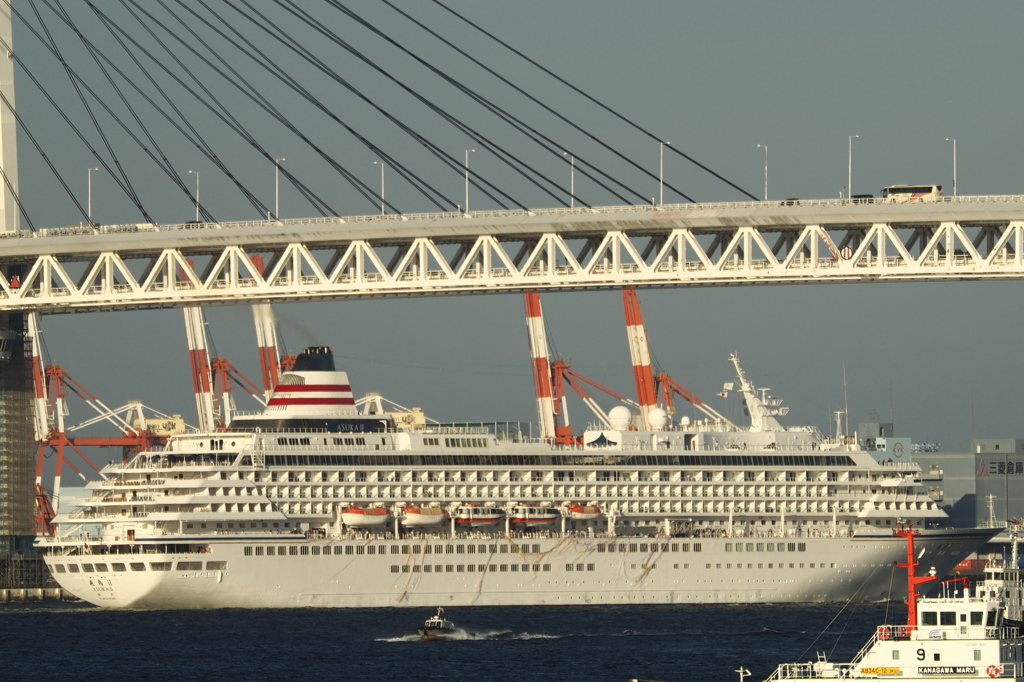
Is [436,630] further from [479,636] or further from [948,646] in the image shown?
[948,646]

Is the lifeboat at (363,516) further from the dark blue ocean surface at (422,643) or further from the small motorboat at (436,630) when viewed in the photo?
the small motorboat at (436,630)

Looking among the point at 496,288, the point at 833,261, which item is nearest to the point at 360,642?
the point at 496,288

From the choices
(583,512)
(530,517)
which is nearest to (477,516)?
(530,517)

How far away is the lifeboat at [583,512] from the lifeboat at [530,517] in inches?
26.8

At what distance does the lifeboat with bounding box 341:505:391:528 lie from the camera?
6381 cm

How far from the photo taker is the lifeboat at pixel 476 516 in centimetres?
6488

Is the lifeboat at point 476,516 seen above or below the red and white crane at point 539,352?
below

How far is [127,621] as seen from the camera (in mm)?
58344

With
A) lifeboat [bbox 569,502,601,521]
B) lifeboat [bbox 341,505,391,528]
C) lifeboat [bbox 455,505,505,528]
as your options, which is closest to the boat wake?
lifeboat [bbox 341,505,391,528]

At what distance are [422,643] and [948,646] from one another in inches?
819

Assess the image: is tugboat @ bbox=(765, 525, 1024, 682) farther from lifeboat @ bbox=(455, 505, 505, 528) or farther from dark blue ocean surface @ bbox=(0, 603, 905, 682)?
lifeboat @ bbox=(455, 505, 505, 528)

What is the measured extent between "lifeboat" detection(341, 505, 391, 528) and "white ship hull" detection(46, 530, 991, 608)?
60 centimetres

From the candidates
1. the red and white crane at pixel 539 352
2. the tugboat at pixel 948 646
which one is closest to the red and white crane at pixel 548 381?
the red and white crane at pixel 539 352

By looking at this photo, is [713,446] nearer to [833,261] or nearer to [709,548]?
[709,548]
